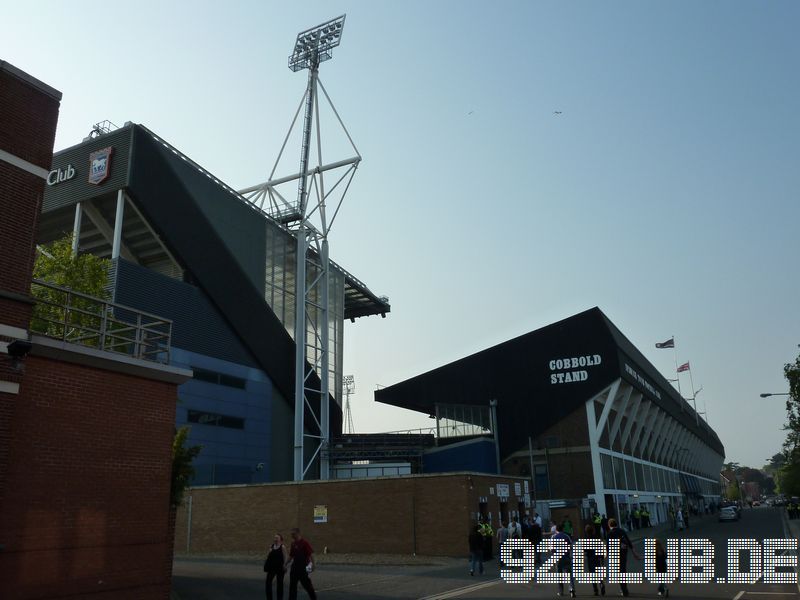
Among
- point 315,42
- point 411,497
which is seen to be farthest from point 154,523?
point 315,42

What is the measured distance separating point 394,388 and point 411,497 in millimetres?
33764

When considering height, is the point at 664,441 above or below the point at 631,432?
above

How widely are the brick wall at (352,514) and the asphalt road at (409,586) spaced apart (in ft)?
7.56

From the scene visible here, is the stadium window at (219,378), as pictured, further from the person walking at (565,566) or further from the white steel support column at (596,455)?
the person walking at (565,566)

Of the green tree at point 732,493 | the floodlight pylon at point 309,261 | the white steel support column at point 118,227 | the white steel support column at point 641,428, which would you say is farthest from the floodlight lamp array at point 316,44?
the green tree at point 732,493

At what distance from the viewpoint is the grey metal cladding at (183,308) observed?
38.2 meters

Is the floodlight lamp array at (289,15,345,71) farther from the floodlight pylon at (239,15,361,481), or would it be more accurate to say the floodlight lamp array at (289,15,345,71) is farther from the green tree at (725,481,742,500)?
the green tree at (725,481,742,500)

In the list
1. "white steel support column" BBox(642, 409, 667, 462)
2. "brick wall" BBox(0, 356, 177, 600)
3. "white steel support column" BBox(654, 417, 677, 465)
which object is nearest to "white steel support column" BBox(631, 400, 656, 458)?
"white steel support column" BBox(642, 409, 667, 462)

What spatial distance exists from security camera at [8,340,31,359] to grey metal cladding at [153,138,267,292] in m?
32.4

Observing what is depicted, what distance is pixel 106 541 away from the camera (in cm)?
1348

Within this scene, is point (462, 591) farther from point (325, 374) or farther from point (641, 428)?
point (641, 428)

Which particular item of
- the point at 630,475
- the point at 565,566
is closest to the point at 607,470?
the point at 630,475

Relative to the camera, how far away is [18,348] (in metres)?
12.2

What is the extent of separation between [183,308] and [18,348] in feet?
98.2
